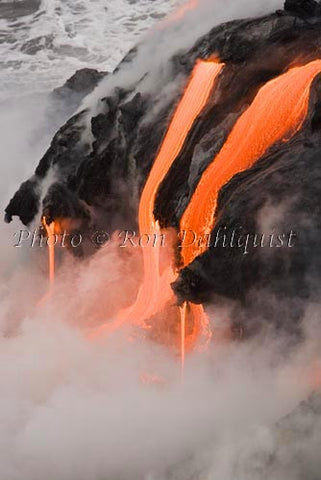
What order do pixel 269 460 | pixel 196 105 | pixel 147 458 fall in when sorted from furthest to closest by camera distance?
pixel 196 105 → pixel 147 458 → pixel 269 460

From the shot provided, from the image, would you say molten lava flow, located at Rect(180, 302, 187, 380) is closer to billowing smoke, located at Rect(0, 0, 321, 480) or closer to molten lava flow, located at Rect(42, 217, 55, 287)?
billowing smoke, located at Rect(0, 0, 321, 480)

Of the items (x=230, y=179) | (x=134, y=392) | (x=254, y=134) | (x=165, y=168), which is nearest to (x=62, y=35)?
(x=165, y=168)

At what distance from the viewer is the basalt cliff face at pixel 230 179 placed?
7.23 m

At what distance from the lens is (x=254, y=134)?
855 centimetres

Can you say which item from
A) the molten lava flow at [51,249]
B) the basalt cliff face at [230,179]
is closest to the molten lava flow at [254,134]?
the basalt cliff face at [230,179]

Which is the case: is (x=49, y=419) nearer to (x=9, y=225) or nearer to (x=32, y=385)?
(x=32, y=385)

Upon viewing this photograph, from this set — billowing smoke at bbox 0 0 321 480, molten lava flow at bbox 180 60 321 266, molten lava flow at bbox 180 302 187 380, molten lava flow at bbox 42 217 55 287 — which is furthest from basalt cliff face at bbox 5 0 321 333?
molten lava flow at bbox 180 302 187 380

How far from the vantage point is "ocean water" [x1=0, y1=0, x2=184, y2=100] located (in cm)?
2346

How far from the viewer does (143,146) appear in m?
9.88

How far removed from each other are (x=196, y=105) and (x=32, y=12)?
2258 cm

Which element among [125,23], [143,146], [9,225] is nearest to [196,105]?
[143,146]

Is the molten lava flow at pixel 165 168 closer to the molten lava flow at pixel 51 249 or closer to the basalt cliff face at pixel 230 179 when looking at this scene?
the basalt cliff face at pixel 230 179

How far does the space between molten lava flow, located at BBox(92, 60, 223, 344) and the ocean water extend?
13.7 metres

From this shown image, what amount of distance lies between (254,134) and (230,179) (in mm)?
830
